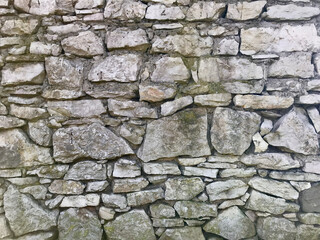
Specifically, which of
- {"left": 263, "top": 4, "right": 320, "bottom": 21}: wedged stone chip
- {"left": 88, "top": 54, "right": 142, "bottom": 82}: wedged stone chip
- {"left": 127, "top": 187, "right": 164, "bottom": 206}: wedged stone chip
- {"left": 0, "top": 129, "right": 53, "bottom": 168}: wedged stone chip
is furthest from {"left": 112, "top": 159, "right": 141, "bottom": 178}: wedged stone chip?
{"left": 263, "top": 4, "right": 320, "bottom": 21}: wedged stone chip

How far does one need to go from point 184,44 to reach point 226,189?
1.13m

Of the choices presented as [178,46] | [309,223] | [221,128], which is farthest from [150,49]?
[309,223]

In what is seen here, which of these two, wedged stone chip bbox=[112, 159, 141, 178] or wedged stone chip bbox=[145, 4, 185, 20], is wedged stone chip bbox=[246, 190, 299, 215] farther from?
wedged stone chip bbox=[145, 4, 185, 20]

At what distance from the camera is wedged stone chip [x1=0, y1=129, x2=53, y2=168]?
1900 millimetres

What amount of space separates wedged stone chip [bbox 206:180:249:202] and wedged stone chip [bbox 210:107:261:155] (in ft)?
0.75

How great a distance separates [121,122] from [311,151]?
1.41 metres

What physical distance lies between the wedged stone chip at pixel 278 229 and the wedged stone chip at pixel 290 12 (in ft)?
4.88

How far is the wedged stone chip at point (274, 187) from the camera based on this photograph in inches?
72.2

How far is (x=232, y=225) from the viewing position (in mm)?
1877

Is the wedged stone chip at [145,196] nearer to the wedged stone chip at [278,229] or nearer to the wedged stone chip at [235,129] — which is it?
the wedged stone chip at [235,129]

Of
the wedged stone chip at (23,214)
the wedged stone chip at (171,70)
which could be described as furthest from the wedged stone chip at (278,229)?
the wedged stone chip at (23,214)

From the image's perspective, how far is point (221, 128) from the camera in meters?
1.86

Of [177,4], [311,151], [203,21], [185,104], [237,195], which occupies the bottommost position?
[237,195]

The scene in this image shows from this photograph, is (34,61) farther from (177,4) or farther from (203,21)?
(203,21)
